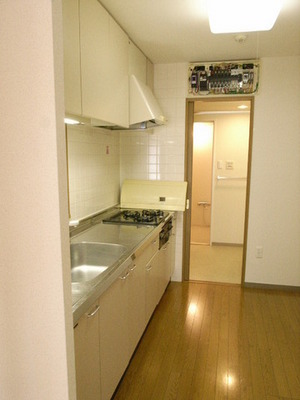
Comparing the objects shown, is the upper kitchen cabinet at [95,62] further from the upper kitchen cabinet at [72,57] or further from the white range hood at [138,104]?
the white range hood at [138,104]

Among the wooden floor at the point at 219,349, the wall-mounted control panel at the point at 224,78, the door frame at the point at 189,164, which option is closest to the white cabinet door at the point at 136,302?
the wooden floor at the point at 219,349

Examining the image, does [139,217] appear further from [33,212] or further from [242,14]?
[33,212]

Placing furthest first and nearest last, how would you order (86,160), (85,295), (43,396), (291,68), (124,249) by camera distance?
1. (291,68)
2. (86,160)
3. (124,249)
4. (85,295)
5. (43,396)

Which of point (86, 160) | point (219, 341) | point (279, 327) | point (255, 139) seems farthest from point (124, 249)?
point (255, 139)

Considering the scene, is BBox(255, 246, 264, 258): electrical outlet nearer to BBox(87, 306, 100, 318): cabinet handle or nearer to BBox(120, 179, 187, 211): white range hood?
BBox(120, 179, 187, 211): white range hood

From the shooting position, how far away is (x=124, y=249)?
6.63 feet

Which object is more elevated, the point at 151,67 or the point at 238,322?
the point at 151,67

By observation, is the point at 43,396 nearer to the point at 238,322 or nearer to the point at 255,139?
the point at 238,322

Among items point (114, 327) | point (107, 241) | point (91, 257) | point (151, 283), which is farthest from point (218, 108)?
point (114, 327)

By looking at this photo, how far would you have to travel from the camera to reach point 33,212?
0.88 meters

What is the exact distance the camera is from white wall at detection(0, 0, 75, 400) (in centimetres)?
82

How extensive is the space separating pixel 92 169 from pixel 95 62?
42.8 inches

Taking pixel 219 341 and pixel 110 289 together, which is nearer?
pixel 110 289

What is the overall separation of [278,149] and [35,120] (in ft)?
9.78
